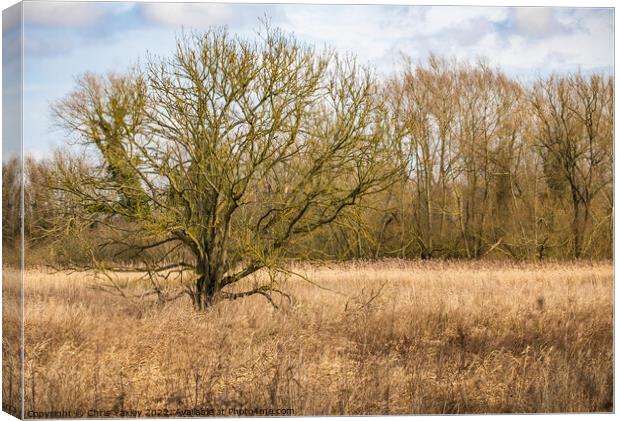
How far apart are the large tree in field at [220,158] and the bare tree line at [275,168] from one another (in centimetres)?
1

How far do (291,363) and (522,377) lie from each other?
2.29 meters

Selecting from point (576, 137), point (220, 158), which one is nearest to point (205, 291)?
point (220, 158)

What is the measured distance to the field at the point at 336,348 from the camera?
767 centimetres

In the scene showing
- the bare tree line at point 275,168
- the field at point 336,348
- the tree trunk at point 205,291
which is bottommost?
the field at point 336,348

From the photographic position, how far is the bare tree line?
809 cm

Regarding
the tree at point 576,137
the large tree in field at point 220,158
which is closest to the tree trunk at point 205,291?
the large tree in field at point 220,158

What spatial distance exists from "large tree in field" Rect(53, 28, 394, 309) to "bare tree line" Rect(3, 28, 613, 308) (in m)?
0.01

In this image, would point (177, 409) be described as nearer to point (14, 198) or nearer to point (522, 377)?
point (14, 198)

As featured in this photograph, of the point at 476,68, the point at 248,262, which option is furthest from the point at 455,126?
the point at 248,262

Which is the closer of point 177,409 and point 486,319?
point 177,409

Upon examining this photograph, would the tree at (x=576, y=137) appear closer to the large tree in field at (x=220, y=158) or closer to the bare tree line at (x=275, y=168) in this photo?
the bare tree line at (x=275, y=168)

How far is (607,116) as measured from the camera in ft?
28.5

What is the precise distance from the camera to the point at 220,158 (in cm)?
834

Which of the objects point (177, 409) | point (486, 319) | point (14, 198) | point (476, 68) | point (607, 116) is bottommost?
point (177, 409)
